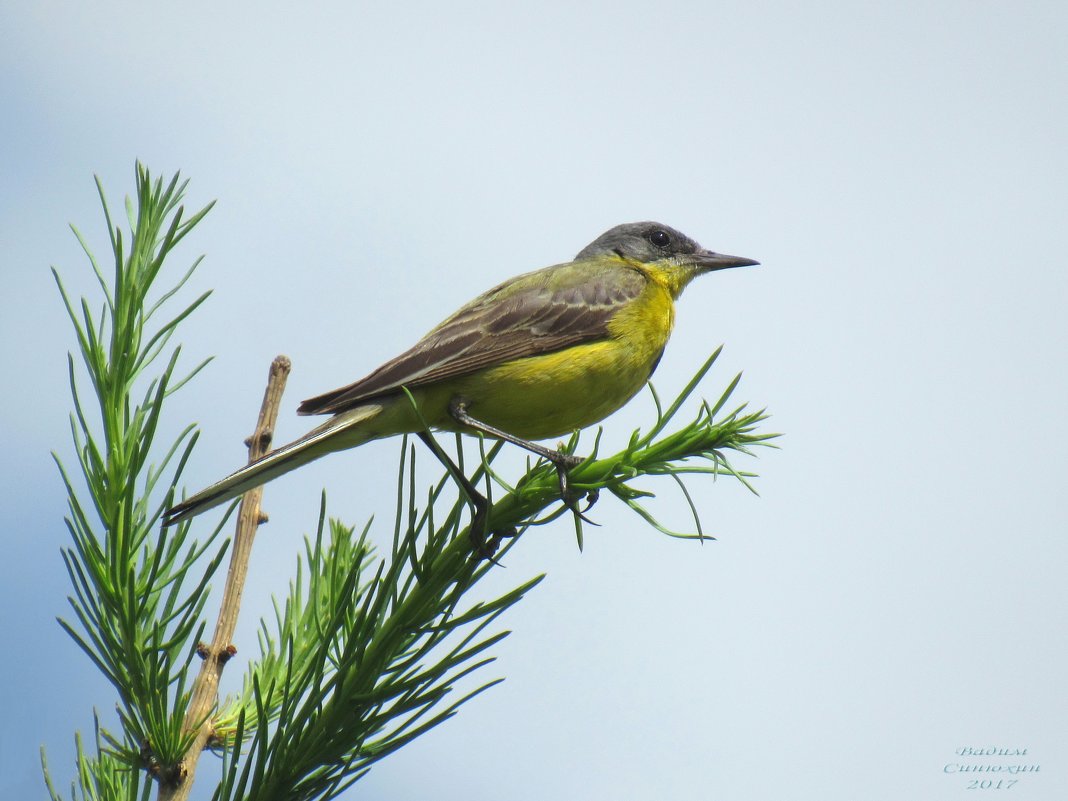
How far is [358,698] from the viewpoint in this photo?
230 centimetres

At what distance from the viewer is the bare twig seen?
236cm

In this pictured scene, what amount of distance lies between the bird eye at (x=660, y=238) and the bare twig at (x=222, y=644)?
482 centimetres

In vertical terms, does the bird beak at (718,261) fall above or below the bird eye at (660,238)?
below

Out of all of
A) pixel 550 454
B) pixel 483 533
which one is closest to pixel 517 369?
pixel 550 454

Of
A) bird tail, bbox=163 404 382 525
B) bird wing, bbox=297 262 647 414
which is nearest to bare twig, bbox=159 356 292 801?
bird tail, bbox=163 404 382 525

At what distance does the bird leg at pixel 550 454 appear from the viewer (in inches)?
108

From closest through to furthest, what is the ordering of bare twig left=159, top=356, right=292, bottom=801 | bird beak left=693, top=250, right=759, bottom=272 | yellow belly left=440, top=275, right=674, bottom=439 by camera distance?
1. bare twig left=159, top=356, right=292, bottom=801
2. yellow belly left=440, top=275, right=674, bottom=439
3. bird beak left=693, top=250, right=759, bottom=272

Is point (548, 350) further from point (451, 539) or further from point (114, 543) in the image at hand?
point (114, 543)

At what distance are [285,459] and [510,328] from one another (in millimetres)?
1756

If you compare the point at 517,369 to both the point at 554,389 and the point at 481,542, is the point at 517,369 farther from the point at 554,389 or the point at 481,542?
the point at 481,542

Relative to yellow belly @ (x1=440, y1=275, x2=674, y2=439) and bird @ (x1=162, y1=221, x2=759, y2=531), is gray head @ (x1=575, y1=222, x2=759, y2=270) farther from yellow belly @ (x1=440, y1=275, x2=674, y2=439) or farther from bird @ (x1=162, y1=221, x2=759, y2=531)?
yellow belly @ (x1=440, y1=275, x2=674, y2=439)

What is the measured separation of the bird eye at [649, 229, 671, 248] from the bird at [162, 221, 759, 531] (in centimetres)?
123

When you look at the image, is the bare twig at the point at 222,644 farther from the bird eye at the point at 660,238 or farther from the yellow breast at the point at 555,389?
the bird eye at the point at 660,238

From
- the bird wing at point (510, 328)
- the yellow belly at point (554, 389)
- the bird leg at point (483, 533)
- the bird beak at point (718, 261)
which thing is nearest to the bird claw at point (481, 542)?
the bird leg at point (483, 533)
